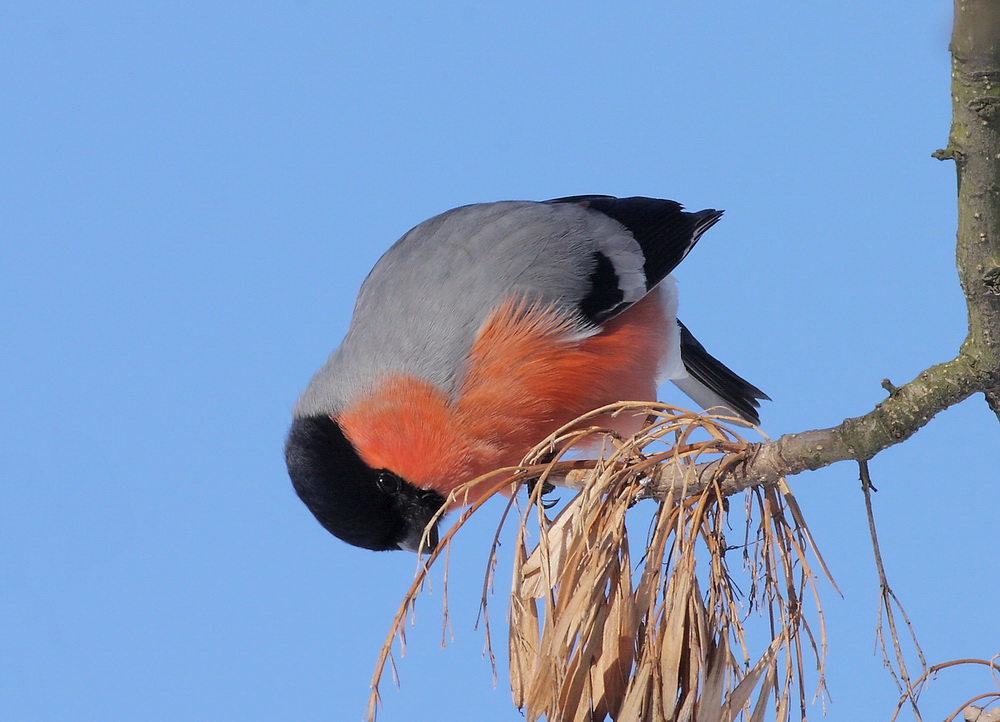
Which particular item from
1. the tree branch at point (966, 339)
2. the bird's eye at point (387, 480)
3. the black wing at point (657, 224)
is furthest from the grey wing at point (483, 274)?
the tree branch at point (966, 339)

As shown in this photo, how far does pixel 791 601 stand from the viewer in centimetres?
121

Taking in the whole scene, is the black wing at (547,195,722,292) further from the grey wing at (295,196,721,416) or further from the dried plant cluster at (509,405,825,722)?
the dried plant cluster at (509,405,825,722)

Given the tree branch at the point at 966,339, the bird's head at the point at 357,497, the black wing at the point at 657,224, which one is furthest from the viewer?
the black wing at the point at 657,224

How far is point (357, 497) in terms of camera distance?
70.3 inches

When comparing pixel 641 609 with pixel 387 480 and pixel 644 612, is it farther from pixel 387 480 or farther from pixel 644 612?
pixel 387 480

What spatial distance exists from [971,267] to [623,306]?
100 centimetres

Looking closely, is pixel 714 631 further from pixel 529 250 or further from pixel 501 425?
pixel 529 250

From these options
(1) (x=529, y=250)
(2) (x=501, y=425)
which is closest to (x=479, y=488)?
(2) (x=501, y=425)

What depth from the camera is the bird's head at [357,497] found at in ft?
5.86

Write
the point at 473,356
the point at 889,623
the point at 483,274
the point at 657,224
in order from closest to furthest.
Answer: the point at 889,623
the point at 473,356
the point at 483,274
the point at 657,224

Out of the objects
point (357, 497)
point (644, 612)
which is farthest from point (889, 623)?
point (357, 497)

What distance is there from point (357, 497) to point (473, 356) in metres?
0.31

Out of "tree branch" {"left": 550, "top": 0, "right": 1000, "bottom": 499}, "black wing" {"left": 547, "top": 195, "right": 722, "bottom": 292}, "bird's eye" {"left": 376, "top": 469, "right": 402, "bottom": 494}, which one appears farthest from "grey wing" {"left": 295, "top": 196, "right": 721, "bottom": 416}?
"tree branch" {"left": 550, "top": 0, "right": 1000, "bottom": 499}

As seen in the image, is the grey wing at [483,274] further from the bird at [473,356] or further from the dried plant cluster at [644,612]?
the dried plant cluster at [644,612]
